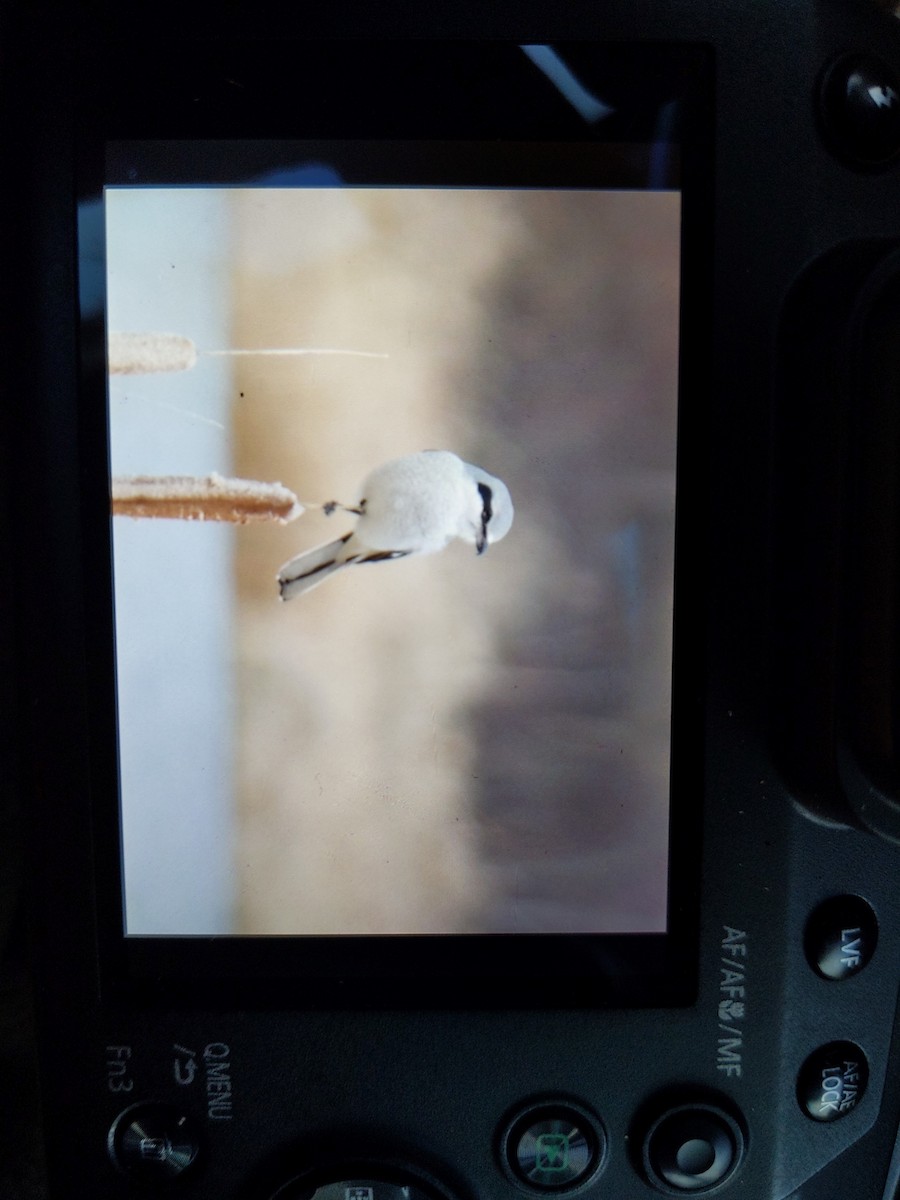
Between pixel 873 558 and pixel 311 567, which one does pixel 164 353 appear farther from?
pixel 873 558

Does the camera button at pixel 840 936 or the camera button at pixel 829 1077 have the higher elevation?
the camera button at pixel 840 936

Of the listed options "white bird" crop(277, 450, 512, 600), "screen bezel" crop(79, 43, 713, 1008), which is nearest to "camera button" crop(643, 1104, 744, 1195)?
"screen bezel" crop(79, 43, 713, 1008)

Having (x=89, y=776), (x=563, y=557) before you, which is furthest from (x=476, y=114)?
(x=89, y=776)

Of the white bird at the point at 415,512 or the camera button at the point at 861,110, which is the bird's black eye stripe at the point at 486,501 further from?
the camera button at the point at 861,110

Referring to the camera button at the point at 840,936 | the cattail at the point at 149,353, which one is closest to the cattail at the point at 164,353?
the cattail at the point at 149,353

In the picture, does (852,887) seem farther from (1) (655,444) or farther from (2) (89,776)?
(2) (89,776)

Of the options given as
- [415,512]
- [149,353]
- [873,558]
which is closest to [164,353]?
[149,353]
